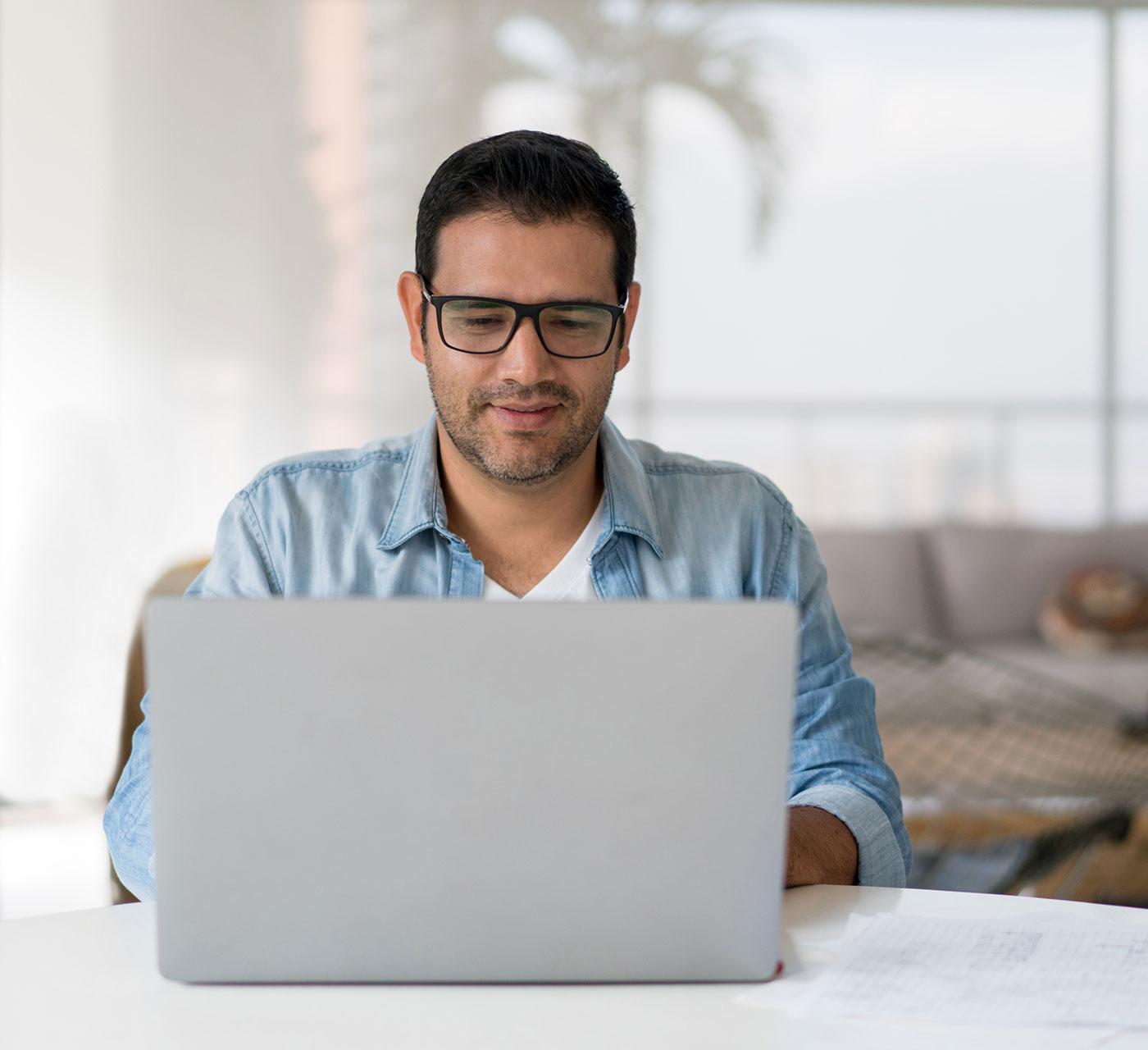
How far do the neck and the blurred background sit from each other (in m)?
2.49

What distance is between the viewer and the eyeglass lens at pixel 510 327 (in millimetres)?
1403

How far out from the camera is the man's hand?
42.7 inches

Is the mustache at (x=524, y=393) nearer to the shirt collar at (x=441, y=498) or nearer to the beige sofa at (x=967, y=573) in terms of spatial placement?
the shirt collar at (x=441, y=498)

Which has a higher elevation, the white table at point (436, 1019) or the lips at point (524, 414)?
the lips at point (524, 414)

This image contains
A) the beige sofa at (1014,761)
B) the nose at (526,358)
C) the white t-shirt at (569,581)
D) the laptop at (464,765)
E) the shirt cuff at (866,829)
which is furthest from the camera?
the beige sofa at (1014,761)

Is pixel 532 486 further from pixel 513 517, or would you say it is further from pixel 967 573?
pixel 967 573

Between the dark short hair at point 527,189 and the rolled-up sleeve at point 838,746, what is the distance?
17.0 inches

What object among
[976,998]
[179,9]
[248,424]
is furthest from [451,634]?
[179,9]

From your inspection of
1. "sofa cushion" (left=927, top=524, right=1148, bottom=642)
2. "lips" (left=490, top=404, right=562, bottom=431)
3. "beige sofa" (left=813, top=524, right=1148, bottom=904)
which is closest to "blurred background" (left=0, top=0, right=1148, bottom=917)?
"sofa cushion" (left=927, top=524, right=1148, bottom=642)

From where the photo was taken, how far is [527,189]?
1439mm

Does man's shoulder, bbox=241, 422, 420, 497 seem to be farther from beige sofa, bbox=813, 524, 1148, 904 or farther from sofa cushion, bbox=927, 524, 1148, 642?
sofa cushion, bbox=927, 524, 1148, 642

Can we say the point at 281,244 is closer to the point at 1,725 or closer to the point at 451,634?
the point at 1,725

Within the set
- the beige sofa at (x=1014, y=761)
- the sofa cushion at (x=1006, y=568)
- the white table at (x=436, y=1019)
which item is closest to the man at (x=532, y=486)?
the white table at (x=436, y=1019)

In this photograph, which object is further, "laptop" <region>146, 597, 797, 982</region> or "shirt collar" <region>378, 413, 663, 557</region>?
"shirt collar" <region>378, 413, 663, 557</region>
